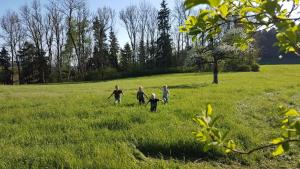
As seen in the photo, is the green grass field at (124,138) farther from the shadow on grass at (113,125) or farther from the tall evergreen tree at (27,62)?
the tall evergreen tree at (27,62)

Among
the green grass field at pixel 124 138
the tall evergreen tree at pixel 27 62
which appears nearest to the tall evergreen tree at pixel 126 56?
the tall evergreen tree at pixel 27 62

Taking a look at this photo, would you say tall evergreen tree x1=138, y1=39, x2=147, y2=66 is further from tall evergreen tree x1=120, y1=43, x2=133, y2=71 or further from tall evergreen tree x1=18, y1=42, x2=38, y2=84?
tall evergreen tree x1=18, y1=42, x2=38, y2=84

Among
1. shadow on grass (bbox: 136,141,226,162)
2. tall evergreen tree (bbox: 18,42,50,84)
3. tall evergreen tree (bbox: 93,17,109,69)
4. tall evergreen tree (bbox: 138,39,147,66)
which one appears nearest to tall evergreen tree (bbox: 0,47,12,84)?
tall evergreen tree (bbox: 18,42,50,84)

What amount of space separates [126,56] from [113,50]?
2812 mm

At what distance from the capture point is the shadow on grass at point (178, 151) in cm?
823

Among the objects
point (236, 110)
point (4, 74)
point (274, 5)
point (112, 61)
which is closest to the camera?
point (274, 5)

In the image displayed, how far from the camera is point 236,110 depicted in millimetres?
13438

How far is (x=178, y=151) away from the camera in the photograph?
27.9ft

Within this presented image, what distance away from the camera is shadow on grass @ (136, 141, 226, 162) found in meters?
8.23

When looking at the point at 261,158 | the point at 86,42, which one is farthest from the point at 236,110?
the point at 86,42

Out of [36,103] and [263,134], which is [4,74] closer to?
[36,103]

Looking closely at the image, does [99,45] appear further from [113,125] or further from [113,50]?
[113,125]

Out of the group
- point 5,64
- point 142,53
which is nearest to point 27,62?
point 5,64

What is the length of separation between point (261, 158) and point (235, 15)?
6978 millimetres
